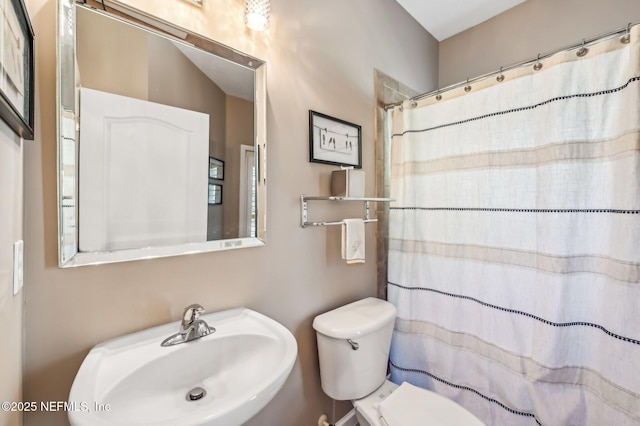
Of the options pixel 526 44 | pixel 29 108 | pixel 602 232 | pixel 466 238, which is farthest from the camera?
A: pixel 526 44

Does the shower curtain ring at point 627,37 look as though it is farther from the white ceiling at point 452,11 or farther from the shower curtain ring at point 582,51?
the white ceiling at point 452,11

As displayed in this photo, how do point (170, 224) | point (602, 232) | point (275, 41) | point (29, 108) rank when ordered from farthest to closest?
1. point (275, 41)
2. point (602, 232)
3. point (170, 224)
4. point (29, 108)

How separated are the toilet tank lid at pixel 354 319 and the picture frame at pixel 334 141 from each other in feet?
2.53

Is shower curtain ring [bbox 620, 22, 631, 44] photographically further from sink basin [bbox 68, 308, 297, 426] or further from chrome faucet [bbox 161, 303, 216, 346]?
chrome faucet [bbox 161, 303, 216, 346]

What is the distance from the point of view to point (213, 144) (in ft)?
3.44

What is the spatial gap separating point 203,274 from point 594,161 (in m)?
1.61

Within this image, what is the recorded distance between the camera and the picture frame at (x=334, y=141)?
4.43ft

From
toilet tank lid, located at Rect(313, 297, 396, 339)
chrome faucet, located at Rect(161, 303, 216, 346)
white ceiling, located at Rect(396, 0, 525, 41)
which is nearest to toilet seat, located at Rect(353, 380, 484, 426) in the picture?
toilet tank lid, located at Rect(313, 297, 396, 339)

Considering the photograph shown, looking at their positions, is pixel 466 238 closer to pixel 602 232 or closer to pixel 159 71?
pixel 602 232

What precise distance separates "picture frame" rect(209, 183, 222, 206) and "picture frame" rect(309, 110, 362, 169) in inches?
18.8

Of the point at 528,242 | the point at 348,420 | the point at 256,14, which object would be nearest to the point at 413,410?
the point at 348,420

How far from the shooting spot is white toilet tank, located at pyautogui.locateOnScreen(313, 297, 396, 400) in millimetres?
1232

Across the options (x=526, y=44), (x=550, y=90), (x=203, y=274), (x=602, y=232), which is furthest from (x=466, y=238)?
(x=526, y=44)

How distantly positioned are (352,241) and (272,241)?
1.36 feet
